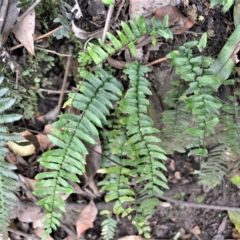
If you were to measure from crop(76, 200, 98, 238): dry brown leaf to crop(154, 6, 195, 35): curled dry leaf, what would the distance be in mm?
1511

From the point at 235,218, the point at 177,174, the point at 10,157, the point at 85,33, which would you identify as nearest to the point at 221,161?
the point at 177,174

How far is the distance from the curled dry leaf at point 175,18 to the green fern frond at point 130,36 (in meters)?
0.13

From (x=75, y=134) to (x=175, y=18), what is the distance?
3.17 ft

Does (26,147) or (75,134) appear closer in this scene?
(75,134)

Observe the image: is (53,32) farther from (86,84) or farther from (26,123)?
(26,123)

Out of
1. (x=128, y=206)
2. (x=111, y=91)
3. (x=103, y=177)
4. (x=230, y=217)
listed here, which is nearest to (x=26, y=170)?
(x=103, y=177)

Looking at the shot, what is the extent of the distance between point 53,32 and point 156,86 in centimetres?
81

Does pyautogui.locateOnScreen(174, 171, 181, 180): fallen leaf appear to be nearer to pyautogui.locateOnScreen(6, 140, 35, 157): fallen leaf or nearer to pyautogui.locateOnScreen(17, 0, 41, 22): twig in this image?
pyautogui.locateOnScreen(6, 140, 35, 157): fallen leaf

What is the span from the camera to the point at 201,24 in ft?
8.20

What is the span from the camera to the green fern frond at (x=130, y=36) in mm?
2287

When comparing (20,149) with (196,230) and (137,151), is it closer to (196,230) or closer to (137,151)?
(137,151)

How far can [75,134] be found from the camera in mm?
2338

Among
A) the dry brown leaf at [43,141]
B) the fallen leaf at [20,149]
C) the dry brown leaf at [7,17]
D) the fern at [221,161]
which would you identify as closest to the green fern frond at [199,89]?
the fern at [221,161]

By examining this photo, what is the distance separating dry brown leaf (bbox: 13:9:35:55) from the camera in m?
2.53
